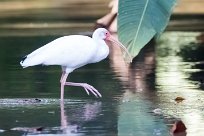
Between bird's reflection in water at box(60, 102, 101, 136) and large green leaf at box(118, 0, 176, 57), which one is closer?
large green leaf at box(118, 0, 176, 57)

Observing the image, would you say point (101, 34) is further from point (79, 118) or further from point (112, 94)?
point (79, 118)

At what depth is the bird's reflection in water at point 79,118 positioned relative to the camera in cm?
812

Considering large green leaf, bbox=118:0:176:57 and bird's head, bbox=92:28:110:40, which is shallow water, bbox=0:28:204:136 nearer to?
bird's head, bbox=92:28:110:40

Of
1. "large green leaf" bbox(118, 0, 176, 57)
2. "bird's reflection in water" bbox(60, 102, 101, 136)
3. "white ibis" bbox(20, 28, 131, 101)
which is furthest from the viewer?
"white ibis" bbox(20, 28, 131, 101)

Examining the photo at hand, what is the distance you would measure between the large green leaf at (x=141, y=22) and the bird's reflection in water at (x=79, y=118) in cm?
165

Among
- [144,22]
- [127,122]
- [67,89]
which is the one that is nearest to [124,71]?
[67,89]

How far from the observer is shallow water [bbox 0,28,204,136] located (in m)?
8.32

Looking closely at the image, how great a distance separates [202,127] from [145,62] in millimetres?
6748

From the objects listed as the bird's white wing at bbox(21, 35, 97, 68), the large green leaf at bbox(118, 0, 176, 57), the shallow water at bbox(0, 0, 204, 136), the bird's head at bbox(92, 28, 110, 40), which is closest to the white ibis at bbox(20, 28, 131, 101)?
the bird's white wing at bbox(21, 35, 97, 68)

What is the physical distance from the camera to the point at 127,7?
6484 mm

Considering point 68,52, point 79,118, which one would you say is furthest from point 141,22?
point 68,52

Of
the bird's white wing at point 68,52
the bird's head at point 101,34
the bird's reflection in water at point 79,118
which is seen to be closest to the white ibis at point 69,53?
the bird's white wing at point 68,52

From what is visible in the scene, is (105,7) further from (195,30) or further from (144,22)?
(144,22)

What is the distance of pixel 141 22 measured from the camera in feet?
21.4
